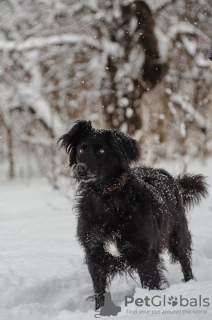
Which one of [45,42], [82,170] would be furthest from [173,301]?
[45,42]

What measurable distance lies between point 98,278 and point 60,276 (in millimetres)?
1117

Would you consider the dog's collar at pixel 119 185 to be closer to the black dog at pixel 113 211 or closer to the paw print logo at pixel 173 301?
the black dog at pixel 113 211

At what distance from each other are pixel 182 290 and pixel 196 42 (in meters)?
11.4

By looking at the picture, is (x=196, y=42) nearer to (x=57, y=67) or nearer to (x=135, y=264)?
(x=57, y=67)

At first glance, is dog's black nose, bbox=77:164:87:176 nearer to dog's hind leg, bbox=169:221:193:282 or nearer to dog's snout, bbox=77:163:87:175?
dog's snout, bbox=77:163:87:175

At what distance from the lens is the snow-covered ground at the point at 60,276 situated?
3.54m

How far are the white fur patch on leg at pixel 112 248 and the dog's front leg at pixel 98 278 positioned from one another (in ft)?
0.82

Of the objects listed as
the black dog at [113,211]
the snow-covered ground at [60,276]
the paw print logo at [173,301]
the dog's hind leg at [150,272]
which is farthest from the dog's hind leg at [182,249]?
the paw print logo at [173,301]

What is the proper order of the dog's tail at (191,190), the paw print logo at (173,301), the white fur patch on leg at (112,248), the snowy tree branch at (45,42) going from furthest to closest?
the snowy tree branch at (45,42) → the dog's tail at (191,190) → the white fur patch on leg at (112,248) → the paw print logo at (173,301)

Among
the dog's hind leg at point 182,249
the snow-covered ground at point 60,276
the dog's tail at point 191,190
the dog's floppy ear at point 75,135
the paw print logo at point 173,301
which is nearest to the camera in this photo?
the paw print logo at point 173,301

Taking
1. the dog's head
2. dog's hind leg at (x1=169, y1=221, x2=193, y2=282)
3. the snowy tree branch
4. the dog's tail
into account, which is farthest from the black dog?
the snowy tree branch

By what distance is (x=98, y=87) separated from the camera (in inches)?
556

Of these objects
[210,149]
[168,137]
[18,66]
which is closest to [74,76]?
[18,66]

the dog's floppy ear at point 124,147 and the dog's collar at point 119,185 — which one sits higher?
the dog's floppy ear at point 124,147
